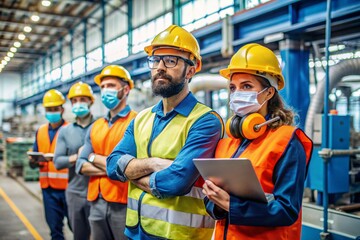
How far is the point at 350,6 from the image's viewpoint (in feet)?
13.1

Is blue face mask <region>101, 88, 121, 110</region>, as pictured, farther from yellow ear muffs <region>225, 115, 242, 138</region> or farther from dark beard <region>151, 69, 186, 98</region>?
yellow ear muffs <region>225, 115, 242, 138</region>

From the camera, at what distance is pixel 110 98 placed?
363 centimetres

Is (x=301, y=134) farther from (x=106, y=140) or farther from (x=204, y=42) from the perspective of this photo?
(x=204, y=42)

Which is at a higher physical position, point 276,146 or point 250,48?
point 250,48

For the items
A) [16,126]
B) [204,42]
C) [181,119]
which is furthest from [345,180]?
[16,126]

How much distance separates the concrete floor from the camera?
639cm

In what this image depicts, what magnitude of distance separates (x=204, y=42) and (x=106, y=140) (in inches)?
141

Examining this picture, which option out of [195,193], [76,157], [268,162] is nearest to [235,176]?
[268,162]

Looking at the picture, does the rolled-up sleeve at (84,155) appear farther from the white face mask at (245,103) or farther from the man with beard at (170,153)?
the white face mask at (245,103)

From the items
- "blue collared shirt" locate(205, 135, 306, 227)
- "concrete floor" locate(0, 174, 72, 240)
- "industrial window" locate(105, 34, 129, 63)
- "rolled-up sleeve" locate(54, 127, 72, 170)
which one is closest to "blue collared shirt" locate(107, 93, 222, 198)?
"blue collared shirt" locate(205, 135, 306, 227)

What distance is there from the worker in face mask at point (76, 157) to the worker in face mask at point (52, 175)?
0.53 metres

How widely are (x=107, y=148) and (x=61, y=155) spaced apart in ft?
3.50

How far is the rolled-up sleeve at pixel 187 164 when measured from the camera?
2.21 meters

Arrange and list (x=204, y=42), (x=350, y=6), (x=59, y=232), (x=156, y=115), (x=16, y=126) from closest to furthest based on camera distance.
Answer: (x=156, y=115)
(x=350, y=6)
(x=59, y=232)
(x=204, y=42)
(x=16, y=126)
